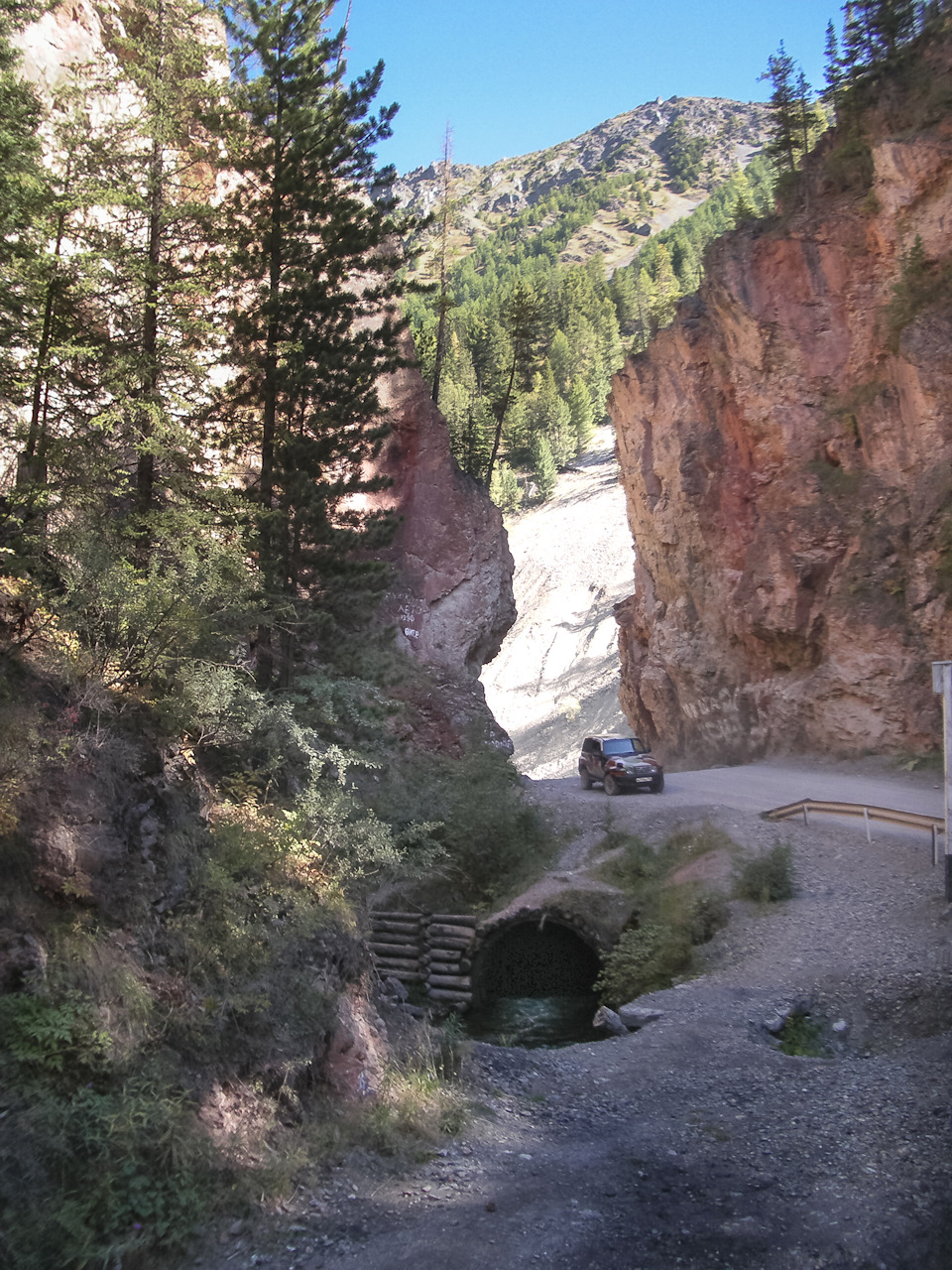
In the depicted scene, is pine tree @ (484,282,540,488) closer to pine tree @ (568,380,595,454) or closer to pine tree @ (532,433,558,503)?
pine tree @ (532,433,558,503)

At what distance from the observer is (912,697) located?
2503cm

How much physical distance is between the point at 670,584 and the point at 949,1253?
103 ft

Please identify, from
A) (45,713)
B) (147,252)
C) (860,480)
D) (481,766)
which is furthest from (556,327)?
(45,713)

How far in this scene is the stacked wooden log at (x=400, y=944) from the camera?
1834cm

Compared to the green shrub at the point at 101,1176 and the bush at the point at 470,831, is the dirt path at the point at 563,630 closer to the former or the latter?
the bush at the point at 470,831

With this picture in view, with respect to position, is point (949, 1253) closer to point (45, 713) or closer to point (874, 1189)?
point (874, 1189)

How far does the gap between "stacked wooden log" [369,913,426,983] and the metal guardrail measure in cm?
838

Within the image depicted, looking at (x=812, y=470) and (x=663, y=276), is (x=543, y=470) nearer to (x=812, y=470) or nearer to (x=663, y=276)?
(x=663, y=276)

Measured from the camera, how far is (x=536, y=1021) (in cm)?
1736

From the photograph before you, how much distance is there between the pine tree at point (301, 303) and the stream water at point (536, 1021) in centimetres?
782

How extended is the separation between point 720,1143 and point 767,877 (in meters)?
9.02

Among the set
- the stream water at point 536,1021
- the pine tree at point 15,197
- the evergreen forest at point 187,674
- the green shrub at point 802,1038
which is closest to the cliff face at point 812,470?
the evergreen forest at point 187,674

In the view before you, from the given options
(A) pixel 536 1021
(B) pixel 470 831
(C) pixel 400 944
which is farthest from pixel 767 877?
(C) pixel 400 944

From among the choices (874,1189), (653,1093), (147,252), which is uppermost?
(147,252)
